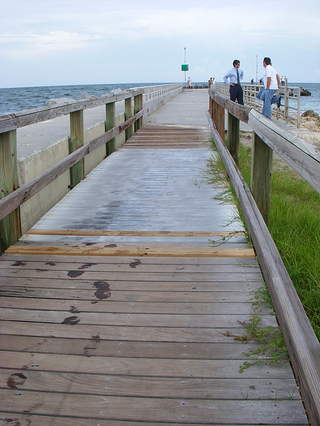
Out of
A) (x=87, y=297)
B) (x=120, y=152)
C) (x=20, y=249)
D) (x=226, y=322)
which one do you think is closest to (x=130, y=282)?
(x=87, y=297)

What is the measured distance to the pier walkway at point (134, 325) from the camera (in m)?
2.00

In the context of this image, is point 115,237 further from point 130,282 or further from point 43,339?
point 43,339

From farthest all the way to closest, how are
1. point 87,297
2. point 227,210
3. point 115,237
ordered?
point 227,210, point 115,237, point 87,297

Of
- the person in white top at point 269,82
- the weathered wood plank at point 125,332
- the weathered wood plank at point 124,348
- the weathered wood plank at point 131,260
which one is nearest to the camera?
the weathered wood plank at point 124,348

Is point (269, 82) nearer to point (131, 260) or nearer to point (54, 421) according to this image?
point (131, 260)

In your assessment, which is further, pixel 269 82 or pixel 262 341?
pixel 269 82

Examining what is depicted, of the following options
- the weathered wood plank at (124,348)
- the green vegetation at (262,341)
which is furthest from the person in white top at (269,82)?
the weathered wood plank at (124,348)

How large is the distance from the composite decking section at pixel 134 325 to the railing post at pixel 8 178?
15 cm

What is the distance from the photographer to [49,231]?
437 cm

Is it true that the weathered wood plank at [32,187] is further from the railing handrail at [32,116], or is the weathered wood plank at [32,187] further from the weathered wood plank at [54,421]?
the weathered wood plank at [54,421]

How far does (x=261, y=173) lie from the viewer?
3730 millimetres

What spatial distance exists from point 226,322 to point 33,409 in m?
1.20

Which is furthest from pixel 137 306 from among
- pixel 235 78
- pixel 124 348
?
pixel 235 78

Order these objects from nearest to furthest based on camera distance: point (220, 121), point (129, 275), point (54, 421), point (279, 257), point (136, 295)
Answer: point (54, 421), point (279, 257), point (136, 295), point (129, 275), point (220, 121)
